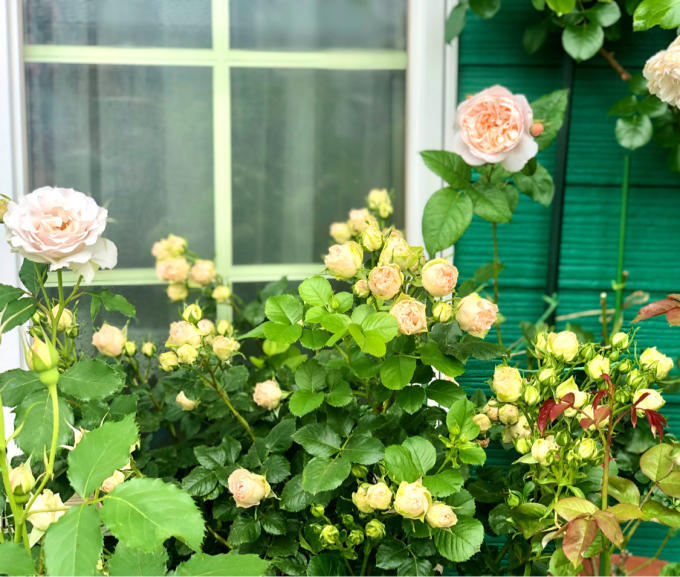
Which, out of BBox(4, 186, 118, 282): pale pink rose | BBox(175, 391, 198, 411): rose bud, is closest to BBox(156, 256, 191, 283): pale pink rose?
BBox(175, 391, 198, 411): rose bud

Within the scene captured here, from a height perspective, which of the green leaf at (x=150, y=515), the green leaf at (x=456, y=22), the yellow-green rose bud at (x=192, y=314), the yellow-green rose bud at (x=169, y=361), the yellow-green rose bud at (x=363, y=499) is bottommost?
the yellow-green rose bud at (x=363, y=499)

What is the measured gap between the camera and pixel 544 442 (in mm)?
824

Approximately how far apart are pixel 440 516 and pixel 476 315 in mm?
251

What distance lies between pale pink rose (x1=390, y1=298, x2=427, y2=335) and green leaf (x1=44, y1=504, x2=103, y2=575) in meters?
0.41

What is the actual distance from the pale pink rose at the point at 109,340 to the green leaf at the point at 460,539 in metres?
0.59

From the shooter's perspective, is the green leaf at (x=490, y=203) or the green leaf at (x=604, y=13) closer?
the green leaf at (x=490, y=203)

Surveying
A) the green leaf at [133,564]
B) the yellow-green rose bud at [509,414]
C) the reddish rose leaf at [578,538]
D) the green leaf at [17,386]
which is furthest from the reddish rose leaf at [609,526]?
the green leaf at [17,386]

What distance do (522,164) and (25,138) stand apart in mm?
909

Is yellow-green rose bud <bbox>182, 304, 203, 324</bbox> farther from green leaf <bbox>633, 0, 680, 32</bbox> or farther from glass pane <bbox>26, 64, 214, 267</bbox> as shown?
green leaf <bbox>633, 0, 680, 32</bbox>

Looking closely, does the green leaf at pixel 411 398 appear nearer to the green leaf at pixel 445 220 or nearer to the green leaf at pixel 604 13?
the green leaf at pixel 445 220

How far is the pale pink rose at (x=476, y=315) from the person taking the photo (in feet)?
2.82

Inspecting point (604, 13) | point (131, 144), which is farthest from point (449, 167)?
point (131, 144)

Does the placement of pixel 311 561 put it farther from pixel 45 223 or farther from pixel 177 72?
pixel 177 72

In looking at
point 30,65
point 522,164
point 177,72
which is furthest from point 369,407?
point 30,65
